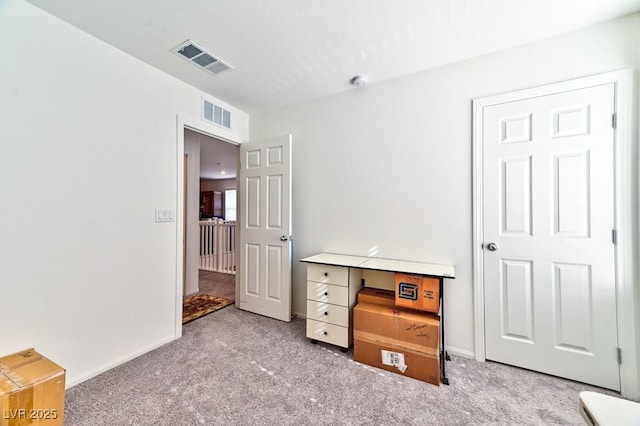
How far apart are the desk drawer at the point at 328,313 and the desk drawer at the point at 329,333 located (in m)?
0.04

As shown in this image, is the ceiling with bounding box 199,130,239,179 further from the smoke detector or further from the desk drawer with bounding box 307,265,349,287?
the desk drawer with bounding box 307,265,349,287

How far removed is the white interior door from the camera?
1.80 m

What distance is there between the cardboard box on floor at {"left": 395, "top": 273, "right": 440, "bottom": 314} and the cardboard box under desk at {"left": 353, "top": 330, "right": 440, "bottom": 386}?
29 centimetres

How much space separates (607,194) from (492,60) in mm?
1353

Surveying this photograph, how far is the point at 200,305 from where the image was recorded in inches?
136

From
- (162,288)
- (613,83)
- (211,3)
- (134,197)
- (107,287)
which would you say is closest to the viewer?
(211,3)

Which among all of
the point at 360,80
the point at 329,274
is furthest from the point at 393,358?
the point at 360,80

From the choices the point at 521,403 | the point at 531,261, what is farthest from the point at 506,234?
the point at 521,403

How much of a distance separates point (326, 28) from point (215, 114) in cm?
170

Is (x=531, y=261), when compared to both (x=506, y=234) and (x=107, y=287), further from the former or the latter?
(x=107, y=287)

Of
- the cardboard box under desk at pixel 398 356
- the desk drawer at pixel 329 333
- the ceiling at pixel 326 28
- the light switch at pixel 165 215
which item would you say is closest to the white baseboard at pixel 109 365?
the light switch at pixel 165 215

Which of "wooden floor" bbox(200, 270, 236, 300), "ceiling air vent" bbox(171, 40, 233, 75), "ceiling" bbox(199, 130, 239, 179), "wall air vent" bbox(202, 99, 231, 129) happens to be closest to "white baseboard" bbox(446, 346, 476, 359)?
"wooden floor" bbox(200, 270, 236, 300)

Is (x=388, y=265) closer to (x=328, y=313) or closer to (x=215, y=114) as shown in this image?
(x=328, y=313)

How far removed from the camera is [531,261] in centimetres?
200
